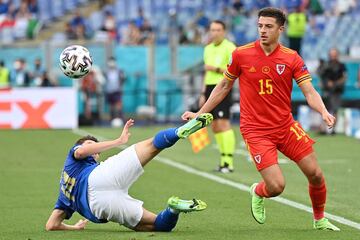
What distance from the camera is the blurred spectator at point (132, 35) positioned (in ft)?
108

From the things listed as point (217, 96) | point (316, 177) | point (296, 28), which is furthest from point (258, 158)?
point (296, 28)

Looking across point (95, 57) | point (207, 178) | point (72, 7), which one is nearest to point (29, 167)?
point (207, 178)

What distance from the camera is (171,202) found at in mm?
9391

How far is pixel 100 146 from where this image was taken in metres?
9.33

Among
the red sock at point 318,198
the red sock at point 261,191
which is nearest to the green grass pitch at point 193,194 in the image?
the red sock at point 318,198

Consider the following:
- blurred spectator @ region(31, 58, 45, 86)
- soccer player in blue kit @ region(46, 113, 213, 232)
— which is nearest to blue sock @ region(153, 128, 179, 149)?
soccer player in blue kit @ region(46, 113, 213, 232)

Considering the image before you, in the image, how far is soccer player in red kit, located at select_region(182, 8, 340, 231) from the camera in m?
9.72

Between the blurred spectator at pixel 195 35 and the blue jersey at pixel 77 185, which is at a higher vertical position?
the blue jersey at pixel 77 185

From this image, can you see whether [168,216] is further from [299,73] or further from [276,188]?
[299,73]

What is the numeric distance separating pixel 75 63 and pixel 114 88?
19.4m

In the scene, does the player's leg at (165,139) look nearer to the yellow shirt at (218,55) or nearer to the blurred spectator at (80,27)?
the yellow shirt at (218,55)

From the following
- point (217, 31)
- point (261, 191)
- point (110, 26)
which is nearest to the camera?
point (261, 191)

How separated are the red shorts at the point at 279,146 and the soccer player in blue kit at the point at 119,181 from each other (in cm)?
65

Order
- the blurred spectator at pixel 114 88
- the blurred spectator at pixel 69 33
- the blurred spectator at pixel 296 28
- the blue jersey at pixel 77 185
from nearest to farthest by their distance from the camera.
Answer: the blue jersey at pixel 77 185
the blurred spectator at pixel 296 28
the blurred spectator at pixel 114 88
the blurred spectator at pixel 69 33
